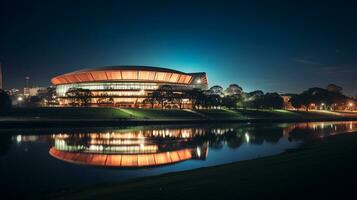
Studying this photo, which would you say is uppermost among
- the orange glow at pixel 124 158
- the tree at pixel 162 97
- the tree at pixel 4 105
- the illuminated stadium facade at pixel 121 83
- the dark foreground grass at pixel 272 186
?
the illuminated stadium facade at pixel 121 83

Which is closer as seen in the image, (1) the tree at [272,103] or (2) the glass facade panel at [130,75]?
(2) the glass facade panel at [130,75]

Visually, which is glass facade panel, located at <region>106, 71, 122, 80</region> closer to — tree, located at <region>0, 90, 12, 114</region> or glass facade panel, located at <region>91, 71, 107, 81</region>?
glass facade panel, located at <region>91, 71, 107, 81</region>

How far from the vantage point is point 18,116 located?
206 ft

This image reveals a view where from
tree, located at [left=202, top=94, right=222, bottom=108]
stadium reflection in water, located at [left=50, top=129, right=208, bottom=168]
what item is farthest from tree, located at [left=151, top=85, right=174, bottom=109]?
stadium reflection in water, located at [left=50, top=129, right=208, bottom=168]

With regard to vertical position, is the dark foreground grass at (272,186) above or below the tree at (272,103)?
below

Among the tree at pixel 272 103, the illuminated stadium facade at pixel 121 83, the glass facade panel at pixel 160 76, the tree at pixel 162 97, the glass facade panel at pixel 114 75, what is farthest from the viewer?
the tree at pixel 272 103

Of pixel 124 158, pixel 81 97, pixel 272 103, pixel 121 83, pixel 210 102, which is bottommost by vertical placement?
pixel 124 158

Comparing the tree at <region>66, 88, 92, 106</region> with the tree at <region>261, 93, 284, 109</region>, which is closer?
the tree at <region>66, 88, 92, 106</region>

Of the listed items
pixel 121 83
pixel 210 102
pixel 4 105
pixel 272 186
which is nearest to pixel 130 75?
pixel 121 83

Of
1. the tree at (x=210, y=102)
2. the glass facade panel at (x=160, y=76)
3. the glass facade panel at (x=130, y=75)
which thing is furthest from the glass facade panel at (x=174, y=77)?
the tree at (x=210, y=102)

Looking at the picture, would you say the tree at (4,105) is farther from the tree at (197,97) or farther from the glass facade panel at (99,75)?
the glass facade panel at (99,75)

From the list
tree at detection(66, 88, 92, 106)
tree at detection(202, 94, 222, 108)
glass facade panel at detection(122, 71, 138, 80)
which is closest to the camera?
tree at detection(66, 88, 92, 106)

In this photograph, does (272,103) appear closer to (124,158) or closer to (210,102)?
(210,102)

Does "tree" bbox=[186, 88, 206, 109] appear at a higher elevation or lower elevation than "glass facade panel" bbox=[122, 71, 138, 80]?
lower
